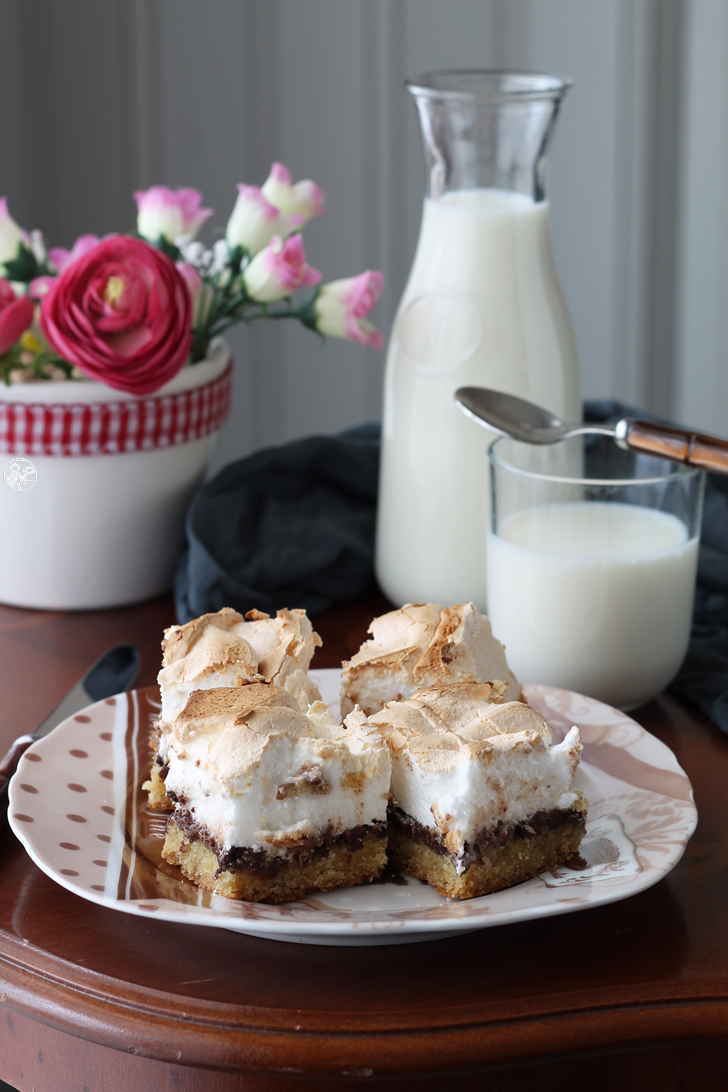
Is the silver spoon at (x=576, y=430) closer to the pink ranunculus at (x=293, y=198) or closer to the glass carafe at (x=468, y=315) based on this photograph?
the glass carafe at (x=468, y=315)

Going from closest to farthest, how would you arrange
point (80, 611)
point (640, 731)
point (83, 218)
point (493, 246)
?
point (640, 731) < point (493, 246) < point (80, 611) < point (83, 218)

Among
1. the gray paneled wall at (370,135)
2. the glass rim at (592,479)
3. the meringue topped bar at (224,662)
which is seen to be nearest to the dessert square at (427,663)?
the meringue topped bar at (224,662)

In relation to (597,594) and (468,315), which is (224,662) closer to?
(597,594)

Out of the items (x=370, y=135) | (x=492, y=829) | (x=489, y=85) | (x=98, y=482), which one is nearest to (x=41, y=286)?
(x=98, y=482)

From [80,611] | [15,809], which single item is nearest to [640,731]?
[15,809]

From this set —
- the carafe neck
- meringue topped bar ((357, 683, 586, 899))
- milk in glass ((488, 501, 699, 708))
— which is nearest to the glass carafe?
the carafe neck

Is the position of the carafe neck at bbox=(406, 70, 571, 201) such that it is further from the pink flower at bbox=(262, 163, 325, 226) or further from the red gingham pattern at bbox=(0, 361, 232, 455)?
the red gingham pattern at bbox=(0, 361, 232, 455)

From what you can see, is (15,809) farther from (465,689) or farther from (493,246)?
(493,246)
